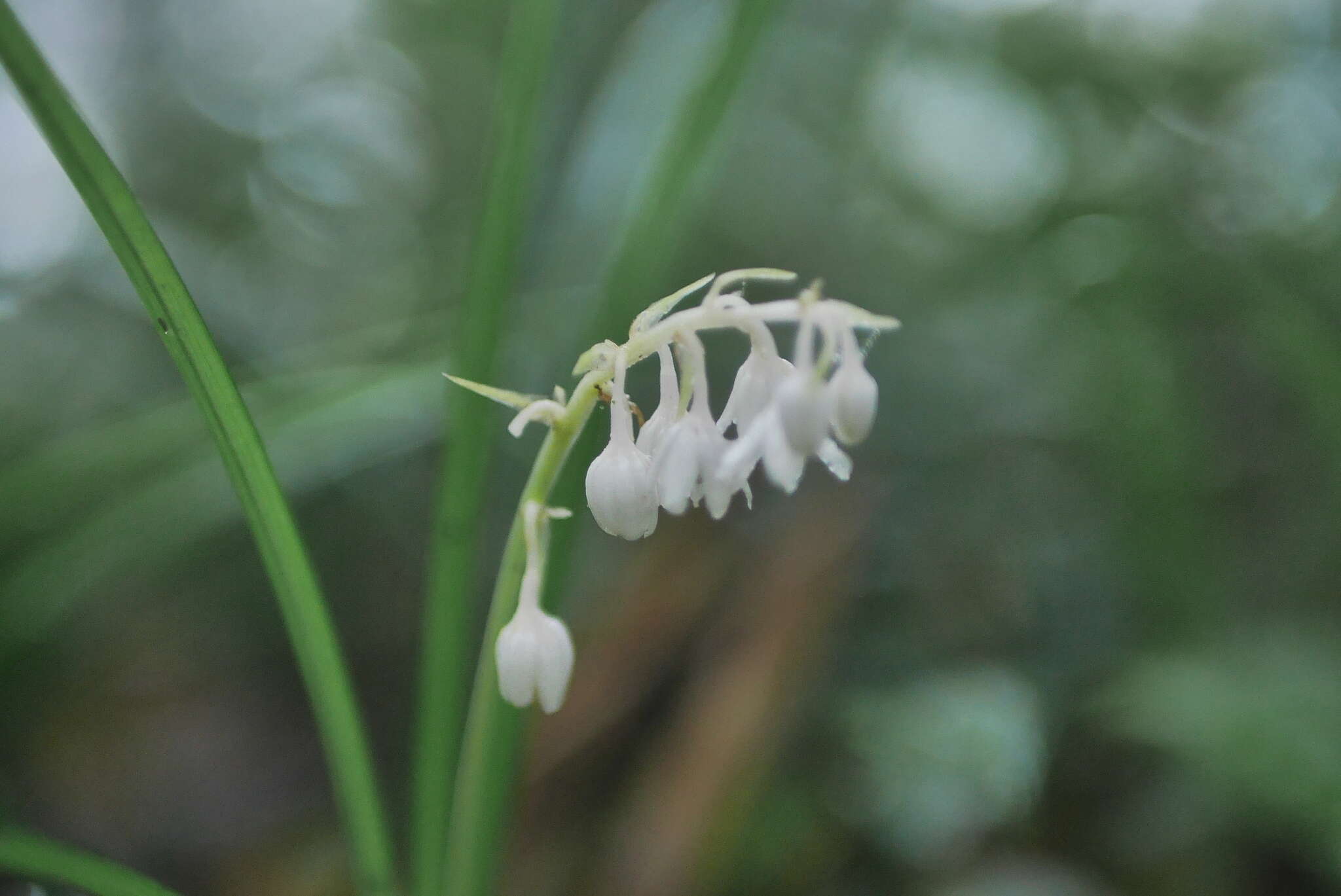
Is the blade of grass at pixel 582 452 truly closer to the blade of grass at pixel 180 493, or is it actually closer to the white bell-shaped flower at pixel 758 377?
the white bell-shaped flower at pixel 758 377

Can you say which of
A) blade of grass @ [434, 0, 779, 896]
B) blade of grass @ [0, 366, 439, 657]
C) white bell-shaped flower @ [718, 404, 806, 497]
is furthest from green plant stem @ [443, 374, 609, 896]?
blade of grass @ [0, 366, 439, 657]

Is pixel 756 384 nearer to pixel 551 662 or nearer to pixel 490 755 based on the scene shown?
pixel 551 662

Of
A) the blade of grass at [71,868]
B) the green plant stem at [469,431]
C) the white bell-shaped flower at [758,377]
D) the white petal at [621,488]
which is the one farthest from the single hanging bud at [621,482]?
the blade of grass at [71,868]

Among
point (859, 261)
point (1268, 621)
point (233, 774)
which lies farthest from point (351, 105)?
point (1268, 621)

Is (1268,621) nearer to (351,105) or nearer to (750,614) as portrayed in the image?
(750,614)

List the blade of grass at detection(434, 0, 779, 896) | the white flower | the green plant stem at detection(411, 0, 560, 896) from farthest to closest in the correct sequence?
the green plant stem at detection(411, 0, 560, 896) < the blade of grass at detection(434, 0, 779, 896) < the white flower

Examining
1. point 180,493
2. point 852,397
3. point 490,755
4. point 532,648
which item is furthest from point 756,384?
point 180,493

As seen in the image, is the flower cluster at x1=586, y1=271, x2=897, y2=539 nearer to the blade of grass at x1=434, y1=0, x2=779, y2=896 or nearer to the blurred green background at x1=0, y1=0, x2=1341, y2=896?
the blade of grass at x1=434, y1=0, x2=779, y2=896
